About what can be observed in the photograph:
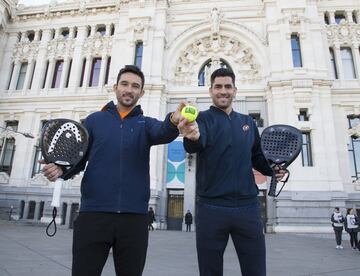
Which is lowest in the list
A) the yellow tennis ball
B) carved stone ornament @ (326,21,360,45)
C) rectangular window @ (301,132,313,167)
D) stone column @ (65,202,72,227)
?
stone column @ (65,202,72,227)

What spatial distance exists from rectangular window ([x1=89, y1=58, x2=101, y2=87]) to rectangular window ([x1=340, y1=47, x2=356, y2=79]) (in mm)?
21577

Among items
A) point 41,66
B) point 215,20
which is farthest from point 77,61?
point 215,20

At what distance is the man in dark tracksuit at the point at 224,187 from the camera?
2594 mm

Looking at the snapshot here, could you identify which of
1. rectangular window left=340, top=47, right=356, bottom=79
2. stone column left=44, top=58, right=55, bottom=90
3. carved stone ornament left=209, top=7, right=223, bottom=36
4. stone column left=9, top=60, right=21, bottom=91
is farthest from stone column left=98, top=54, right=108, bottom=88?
rectangular window left=340, top=47, right=356, bottom=79

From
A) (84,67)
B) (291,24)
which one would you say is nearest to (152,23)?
(84,67)

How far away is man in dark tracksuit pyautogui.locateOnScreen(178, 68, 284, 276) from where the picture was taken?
2.59m

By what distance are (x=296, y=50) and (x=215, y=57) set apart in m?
6.59

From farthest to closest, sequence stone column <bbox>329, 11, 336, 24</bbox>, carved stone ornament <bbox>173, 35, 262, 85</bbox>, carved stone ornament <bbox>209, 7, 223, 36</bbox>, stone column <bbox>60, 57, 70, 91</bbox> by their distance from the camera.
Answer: stone column <bbox>60, 57, 70, 91</bbox>
carved stone ornament <bbox>209, 7, 223, 36</bbox>
carved stone ornament <bbox>173, 35, 262, 85</bbox>
stone column <bbox>329, 11, 336, 24</bbox>

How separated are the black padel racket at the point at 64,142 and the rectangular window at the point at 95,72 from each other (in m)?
25.5

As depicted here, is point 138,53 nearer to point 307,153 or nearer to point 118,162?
point 307,153

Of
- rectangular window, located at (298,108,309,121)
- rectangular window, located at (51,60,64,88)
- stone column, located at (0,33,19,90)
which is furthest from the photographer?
stone column, located at (0,33,19,90)

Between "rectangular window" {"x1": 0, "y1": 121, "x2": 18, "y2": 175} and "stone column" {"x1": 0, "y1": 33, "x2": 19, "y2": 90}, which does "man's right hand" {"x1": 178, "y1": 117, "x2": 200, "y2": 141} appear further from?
A: "stone column" {"x1": 0, "y1": 33, "x2": 19, "y2": 90}

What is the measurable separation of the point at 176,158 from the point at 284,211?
8563mm

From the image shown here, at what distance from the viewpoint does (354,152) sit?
2130 centimetres
